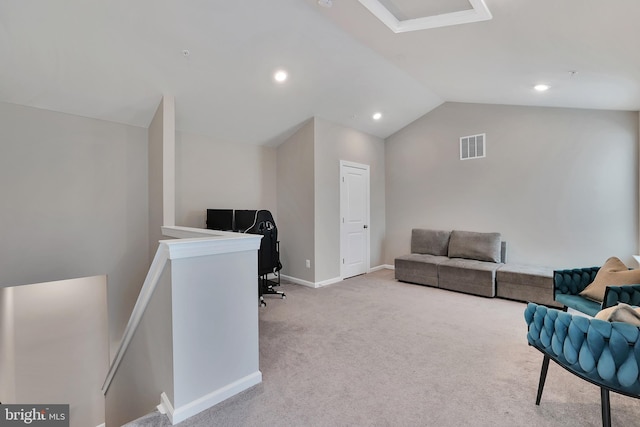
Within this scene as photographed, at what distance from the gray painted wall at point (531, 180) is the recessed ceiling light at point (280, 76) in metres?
3.02

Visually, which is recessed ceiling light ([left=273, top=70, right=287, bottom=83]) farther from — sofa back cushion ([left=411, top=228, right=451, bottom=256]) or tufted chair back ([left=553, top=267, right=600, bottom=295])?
tufted chair back ([left=553, top=267, right=600, bottom=295])

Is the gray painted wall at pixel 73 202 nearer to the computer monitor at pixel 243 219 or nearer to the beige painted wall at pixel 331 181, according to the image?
the computer monitor at pixel 243 219

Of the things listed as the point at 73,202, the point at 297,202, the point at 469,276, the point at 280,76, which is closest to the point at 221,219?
the point at 297,202

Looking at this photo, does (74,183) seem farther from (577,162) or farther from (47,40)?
(577,162)

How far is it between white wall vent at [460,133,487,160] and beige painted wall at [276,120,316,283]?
2.64 m

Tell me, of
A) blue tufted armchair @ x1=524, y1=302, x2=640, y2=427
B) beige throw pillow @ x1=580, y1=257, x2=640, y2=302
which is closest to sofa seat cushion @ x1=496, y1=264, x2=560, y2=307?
beige throw pillow @ x1=580, y1=257, x2=640, y2=302

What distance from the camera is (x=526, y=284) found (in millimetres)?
3816

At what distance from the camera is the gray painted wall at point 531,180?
3.77 metres

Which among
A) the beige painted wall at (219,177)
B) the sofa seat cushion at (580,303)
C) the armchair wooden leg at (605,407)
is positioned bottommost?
the armchair wooden leg at (605,407)

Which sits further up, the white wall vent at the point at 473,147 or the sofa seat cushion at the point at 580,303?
the white wall vent at the point at 473,147

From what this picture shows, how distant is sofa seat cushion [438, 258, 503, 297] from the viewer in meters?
4.08

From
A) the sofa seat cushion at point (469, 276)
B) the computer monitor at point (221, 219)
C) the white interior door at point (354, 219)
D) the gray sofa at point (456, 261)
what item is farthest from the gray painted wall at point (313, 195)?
the sofa seat cushion at point (469, 276)

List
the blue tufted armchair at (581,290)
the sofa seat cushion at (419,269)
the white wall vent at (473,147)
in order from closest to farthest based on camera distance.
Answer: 1. the blue tufted armchair at (581,290)
2. the sofa seat cushion at (419,269)
3. the white wall vent at (473,147)

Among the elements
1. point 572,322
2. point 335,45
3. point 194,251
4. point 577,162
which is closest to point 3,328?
point 194,251
